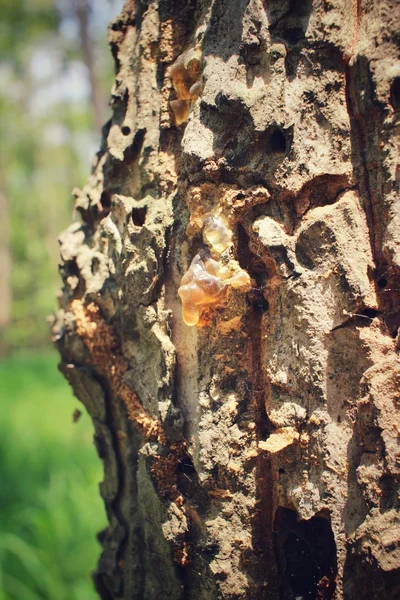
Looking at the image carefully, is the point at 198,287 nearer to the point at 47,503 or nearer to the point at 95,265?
the point at 95,265

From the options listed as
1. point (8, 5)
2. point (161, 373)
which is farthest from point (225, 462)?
point (8, 5)

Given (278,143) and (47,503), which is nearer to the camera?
(278,143)

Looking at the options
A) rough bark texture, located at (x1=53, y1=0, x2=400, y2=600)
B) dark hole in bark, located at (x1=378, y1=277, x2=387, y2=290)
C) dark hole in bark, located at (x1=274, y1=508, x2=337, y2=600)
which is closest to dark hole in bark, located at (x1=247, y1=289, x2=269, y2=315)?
rough bark texture, located at (x1=53, y1=0, x2=400, y2=600)

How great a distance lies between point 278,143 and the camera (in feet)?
2.01

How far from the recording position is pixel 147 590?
2.47 ft

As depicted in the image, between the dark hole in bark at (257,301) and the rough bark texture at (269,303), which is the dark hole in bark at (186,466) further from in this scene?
the dark hole in bark at (257,301)

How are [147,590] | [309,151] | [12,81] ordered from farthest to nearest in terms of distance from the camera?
1. [12,81]
2. [147,590]
3. [309,151]

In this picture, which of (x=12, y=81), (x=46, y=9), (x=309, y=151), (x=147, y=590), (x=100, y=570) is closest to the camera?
(x=309, y=151)

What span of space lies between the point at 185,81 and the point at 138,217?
0.21 metres

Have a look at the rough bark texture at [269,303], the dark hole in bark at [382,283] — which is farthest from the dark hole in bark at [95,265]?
the dark hole in bark at [382,283]

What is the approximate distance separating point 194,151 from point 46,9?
681cm

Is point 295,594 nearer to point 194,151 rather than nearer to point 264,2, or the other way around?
point 194,151

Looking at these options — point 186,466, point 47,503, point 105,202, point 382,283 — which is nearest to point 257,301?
point 382,283

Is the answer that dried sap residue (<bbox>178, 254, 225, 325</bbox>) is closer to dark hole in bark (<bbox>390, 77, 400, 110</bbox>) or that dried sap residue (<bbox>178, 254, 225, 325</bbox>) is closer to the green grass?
dark hole in bark (<bbox>390, 77, 400, 110</bbox>)
